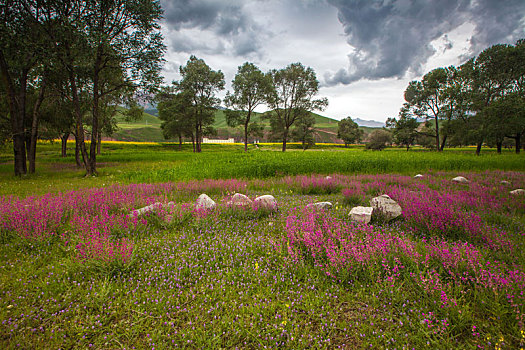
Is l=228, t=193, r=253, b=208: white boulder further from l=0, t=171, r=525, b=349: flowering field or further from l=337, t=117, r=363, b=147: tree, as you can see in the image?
l=337, t=117, r=363, b=147: tree

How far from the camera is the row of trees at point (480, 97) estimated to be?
2438 cm

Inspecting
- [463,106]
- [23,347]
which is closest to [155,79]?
[23,347]

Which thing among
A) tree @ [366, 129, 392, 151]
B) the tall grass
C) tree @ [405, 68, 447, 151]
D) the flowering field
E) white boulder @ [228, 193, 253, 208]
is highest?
tree @ [405, 68, 447, 151]

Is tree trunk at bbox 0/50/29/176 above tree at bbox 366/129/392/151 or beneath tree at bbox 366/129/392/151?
beneath

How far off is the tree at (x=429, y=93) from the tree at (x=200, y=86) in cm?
3972

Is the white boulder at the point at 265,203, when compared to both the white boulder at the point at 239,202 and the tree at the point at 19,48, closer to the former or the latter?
the white boulder at the point at 239,202

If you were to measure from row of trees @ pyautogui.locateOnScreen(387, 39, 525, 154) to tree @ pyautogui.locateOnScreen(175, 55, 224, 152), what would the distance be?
40614 mm

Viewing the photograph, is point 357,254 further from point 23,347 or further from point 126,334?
point 23,347

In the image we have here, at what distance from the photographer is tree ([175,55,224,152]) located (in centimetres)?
4138

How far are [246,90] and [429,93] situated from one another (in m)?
35.5

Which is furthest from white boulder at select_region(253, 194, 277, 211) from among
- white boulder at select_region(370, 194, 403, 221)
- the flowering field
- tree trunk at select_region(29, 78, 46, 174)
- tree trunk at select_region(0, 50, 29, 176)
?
tree trunk at select_region(29, 78, 46, 174)

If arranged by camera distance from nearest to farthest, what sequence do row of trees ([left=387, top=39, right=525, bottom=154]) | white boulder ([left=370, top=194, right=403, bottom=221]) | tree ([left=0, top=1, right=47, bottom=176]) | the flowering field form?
the flowering field, white boulder ([left=370, top=194, right=403, bottom=221]), tree ([left=0, top=1, right=47, bottom=176]), row of trees ([left=387, top=39, right=525, bottom=154])

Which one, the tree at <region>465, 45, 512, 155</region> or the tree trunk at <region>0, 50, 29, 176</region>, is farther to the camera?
the tree at <region>465, 45, 512, 155</region>

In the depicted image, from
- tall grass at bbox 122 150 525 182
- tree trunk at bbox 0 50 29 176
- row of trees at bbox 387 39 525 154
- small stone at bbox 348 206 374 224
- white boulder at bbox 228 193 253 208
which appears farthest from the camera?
row of trees at bbox 387 39 525 154
